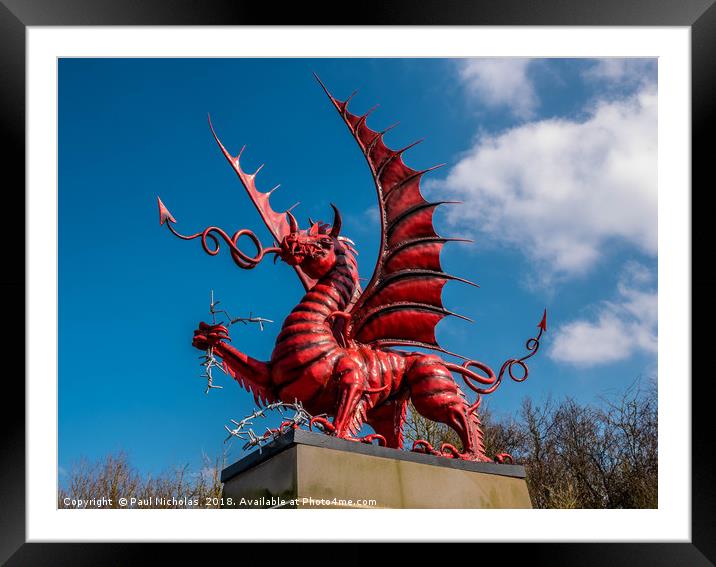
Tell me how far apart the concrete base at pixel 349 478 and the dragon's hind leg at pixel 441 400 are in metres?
0.25

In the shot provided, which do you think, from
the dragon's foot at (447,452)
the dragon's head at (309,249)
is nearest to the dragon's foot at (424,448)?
the dragon's foot at (447,452)

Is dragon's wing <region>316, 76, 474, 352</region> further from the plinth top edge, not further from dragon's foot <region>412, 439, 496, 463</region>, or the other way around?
the plinth top edge

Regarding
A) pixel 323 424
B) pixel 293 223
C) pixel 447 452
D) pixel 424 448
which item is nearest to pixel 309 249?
pixel 293 223

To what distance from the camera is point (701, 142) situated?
4.94 metres

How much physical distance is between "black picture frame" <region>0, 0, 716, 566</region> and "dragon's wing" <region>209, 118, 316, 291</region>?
89.5 inches

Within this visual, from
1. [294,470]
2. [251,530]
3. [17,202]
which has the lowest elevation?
[251,530]

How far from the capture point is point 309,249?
695 centimetres

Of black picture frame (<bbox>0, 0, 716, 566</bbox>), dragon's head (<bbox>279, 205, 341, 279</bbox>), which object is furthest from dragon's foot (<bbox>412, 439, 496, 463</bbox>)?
black picture frame (<bbox>0, 0, 716, 566</bbox>)

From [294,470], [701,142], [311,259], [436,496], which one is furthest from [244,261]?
[701,142]

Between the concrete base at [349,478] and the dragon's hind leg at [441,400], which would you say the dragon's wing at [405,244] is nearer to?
the dragon's hind leg at [441,400]

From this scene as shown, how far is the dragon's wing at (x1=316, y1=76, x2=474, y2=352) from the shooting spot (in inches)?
282

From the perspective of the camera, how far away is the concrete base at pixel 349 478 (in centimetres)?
564

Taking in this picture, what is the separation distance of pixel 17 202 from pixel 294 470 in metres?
2.33
